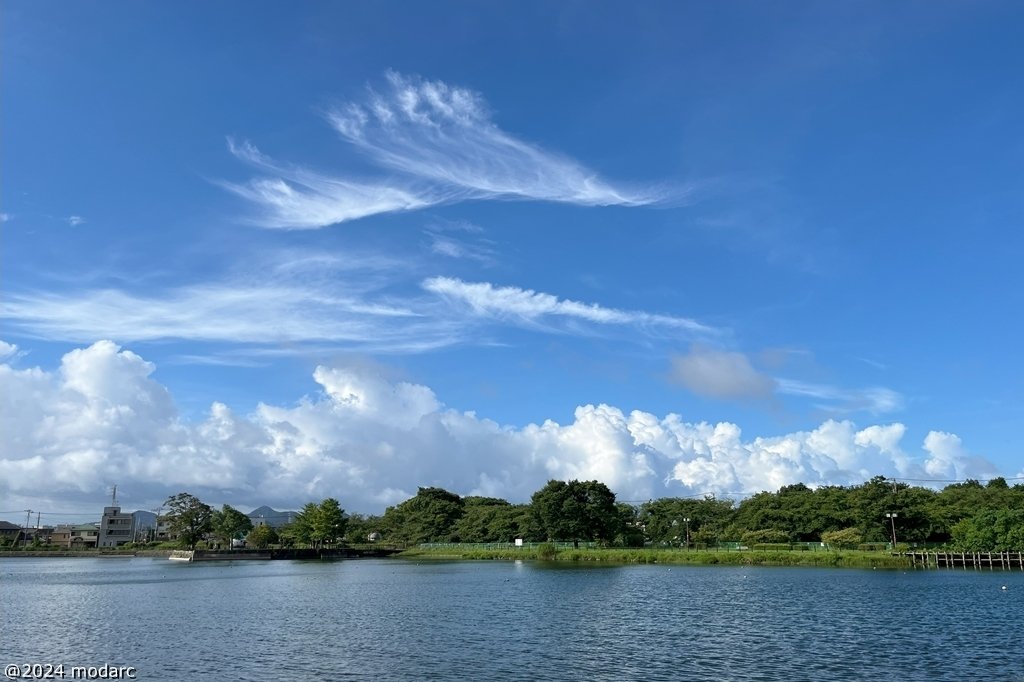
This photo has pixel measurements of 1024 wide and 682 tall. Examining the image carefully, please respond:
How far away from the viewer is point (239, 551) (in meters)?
114

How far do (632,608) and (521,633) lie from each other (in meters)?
10.6

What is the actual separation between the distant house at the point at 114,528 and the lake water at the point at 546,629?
123 m

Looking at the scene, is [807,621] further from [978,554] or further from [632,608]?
[978,554]

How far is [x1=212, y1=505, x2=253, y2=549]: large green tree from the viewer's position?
134 m

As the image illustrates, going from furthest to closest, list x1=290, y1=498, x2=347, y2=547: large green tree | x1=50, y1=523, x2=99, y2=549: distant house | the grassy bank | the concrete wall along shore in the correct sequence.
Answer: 1. x1=50, y1=523, x2=99, y2=549: distant house
2. x1=290, y1=498, x2=347, y2=547: large green tree
3. the grassy bank
4. the concrete wall along shore

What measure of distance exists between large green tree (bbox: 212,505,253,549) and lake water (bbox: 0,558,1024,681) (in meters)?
77.6

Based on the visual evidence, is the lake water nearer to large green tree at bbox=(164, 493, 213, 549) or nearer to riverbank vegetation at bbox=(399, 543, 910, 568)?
riverbank vegetation at bbox=(399, 543, 910, 568)

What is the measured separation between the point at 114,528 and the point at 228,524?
53830 mm

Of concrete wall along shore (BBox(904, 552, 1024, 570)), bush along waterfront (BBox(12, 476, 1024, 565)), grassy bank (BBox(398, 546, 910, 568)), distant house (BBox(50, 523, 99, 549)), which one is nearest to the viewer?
concrete wall along shore (BBox(904, 552, 1024, 570))

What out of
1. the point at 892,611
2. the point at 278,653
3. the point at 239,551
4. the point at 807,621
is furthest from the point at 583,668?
the point at 239,551

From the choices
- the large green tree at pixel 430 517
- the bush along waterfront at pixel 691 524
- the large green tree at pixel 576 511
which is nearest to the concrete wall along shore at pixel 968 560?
the bush along waterfront at pixel 691 524

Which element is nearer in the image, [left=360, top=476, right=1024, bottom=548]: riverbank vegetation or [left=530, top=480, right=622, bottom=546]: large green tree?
[left=360, top=476, right=1024, bottom=548]: riverbank vegetation

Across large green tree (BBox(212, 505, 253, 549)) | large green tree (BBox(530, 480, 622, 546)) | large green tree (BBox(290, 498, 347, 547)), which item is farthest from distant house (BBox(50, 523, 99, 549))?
large green tree (BBox(530, 480, 622, 546))

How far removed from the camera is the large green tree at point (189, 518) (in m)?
125
